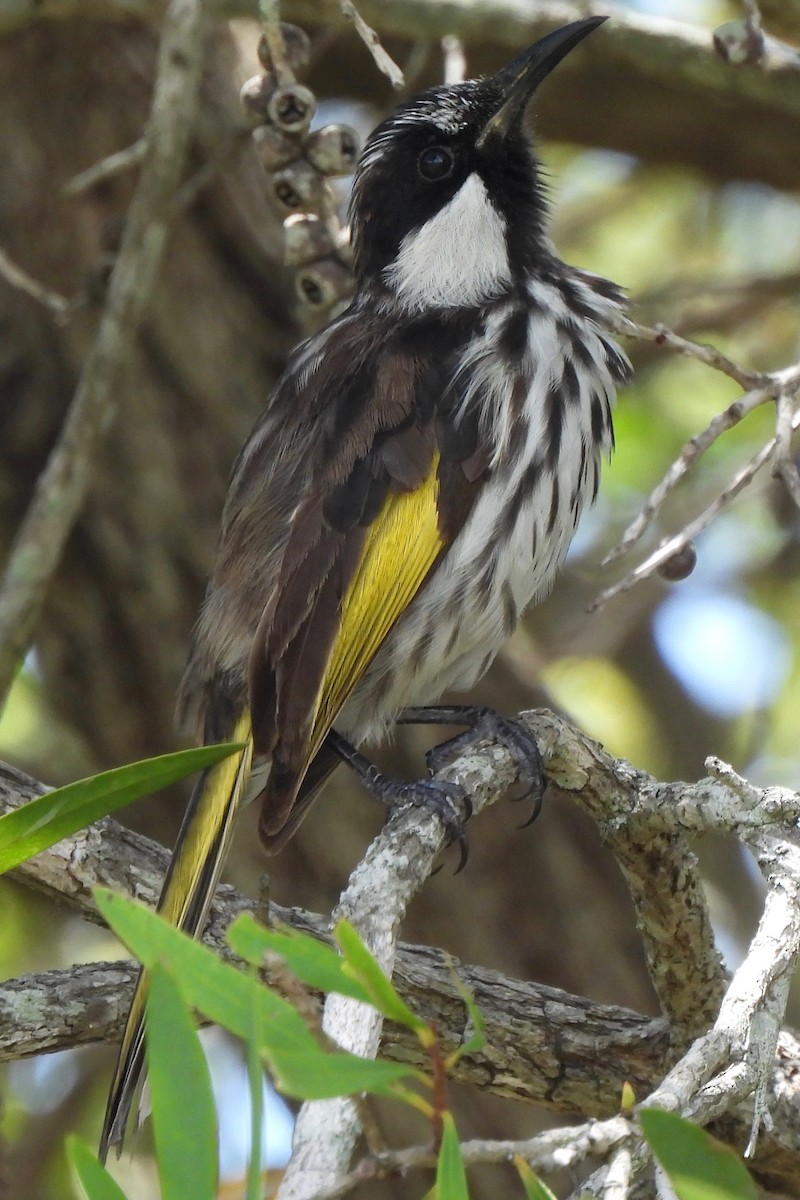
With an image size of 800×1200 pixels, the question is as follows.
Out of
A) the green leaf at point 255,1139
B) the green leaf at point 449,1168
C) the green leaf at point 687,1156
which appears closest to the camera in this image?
the green leaf at point 255,1139

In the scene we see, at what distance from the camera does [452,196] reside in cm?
386

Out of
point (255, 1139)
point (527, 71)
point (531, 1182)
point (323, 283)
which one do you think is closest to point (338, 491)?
point (323, 283)

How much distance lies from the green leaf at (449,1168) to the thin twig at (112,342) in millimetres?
2398

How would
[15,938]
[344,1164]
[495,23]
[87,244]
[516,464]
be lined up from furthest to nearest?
[15,938] → [87,244] → [495,23] → [516,464] → [344,1164]

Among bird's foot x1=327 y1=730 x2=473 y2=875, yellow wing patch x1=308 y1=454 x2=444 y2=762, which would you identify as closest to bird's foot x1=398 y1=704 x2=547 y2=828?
bird's foot x1=327 y1=730 x2=473 y2=875

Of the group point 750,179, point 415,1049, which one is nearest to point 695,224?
point 750,179

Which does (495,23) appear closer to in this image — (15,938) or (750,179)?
(750,179)

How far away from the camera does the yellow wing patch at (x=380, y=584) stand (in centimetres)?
317

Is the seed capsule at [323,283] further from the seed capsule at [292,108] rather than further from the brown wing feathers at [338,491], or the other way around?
the seed capsule at [292,108]

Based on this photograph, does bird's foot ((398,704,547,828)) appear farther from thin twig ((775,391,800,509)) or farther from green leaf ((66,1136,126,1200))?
green leaf ((66,1136,126,1200))

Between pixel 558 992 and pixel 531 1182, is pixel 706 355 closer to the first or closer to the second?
pixel 558 992

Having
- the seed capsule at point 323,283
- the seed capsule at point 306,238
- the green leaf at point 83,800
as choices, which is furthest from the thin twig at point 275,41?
the green leaf at point 83,800

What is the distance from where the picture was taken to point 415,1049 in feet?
9.24

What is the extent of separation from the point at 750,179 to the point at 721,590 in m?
1.38
